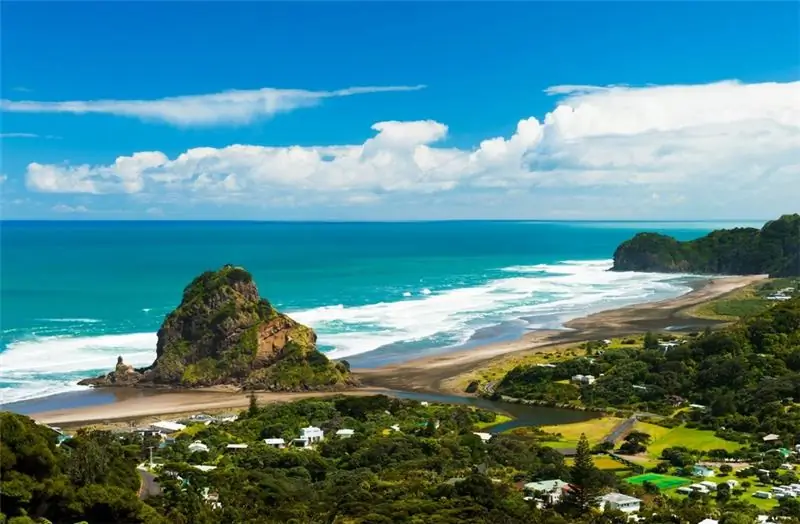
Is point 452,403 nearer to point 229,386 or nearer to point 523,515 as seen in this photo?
point 229,386

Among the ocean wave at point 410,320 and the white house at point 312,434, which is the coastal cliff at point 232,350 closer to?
the ocean wave at point 410,320

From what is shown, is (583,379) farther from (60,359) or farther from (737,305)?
(737,305)

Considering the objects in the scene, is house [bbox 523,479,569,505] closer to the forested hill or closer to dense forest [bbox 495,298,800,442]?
dense forest [bbox 495,298,800,442]

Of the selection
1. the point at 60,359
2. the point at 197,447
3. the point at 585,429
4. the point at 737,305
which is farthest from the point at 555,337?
the point at 197,447

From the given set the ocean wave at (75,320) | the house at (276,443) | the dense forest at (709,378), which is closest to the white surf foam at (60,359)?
the ocean wave at (75,320)

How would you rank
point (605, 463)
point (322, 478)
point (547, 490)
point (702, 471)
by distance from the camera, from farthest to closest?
point (605, 463) → point (702, 471) → point (322, 478) → point (547, 490)
